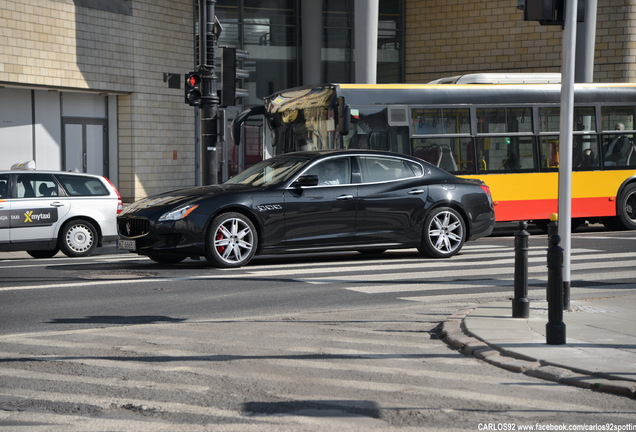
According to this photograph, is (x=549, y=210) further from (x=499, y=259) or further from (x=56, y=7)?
(x=56, y=7)

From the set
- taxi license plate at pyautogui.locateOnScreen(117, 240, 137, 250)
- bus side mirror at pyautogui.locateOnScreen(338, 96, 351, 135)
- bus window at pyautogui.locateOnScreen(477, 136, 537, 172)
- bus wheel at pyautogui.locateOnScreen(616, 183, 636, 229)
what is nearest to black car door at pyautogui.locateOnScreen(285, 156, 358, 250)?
taxi license plate at pyautogui.locateOnScreen(117, 240, 137, 250)

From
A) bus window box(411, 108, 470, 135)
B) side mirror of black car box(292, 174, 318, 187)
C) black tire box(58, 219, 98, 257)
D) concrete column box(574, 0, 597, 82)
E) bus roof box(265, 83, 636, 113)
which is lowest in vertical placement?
black tire box(58, 219, 98, 257)

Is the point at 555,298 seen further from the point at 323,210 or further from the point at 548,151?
the point at 548,151

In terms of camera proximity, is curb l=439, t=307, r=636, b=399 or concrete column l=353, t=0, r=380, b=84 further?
concrete column l=353, t=0, r=380, b=84

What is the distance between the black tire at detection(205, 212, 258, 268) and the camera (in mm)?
12609

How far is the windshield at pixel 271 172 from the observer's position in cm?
1331

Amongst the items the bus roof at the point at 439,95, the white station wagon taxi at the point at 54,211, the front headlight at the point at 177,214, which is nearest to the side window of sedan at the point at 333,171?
the front headlight at the point at 177,214

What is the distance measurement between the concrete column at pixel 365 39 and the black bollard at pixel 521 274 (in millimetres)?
19587

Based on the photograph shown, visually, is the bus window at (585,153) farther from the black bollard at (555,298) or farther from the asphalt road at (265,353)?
the black bollard at (555,298)

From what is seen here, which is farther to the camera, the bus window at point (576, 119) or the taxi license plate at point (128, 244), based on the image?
the bus window at point (576, 119)

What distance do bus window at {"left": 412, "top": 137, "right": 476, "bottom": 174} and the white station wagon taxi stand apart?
5.81 m

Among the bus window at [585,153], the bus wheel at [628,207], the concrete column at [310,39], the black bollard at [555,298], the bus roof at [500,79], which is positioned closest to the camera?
the black bollard at [555,298]

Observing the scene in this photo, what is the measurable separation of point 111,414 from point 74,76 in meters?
21.8

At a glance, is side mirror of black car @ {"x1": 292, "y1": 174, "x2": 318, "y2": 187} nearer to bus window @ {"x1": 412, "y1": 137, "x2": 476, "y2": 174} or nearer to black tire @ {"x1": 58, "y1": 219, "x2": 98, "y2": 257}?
black tire @ {"x1": 58, "y1": 219, "x2": 98, "y2": 257}
